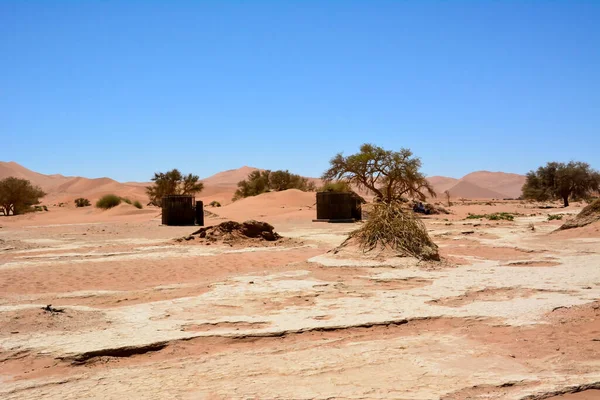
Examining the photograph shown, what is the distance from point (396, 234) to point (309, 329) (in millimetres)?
6073

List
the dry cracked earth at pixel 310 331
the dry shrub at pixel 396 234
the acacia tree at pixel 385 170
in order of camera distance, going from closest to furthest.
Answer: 1. the dry cracked earth at pixel 310 331
2. the dry shrub at pixel 396 234
3. the acacia tree at pixel 385 170

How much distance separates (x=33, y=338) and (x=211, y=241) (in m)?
10.6

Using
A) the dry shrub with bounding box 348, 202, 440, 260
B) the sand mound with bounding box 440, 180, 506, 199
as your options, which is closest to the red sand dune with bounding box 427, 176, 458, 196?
the sand mound with bounding box 440, 180, 506, 199

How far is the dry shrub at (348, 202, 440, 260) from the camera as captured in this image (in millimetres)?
11096

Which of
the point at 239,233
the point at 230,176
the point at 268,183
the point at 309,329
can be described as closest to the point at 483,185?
the point at 230,176

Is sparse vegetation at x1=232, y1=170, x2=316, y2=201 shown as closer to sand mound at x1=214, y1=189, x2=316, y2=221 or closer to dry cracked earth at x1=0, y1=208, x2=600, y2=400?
sand mound at x1=214, y1=189, x2=316, y2=221

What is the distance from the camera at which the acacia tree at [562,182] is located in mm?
42406

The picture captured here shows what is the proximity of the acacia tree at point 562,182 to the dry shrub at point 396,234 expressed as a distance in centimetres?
3385

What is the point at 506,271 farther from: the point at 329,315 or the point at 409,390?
the point at 409,390

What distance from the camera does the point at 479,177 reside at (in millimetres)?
148125

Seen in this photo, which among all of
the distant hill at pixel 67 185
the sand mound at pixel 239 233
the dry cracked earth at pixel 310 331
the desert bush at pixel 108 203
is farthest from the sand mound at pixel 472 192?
the dry cracked earth at pixel 310 331

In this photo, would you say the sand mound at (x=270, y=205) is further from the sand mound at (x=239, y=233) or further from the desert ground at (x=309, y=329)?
the desert ground at (x=309, y=329)

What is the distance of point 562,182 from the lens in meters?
42.5

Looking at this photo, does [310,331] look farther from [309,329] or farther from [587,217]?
[587,217]
